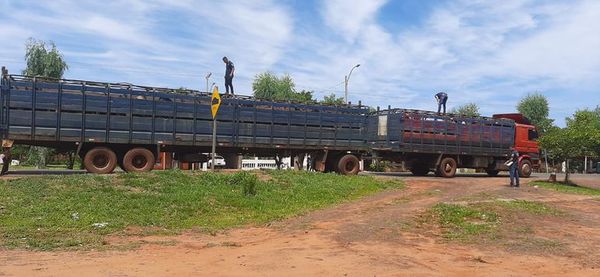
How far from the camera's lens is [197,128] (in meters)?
17.8

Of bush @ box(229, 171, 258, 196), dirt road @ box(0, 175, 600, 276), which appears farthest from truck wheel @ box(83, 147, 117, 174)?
dirt road @ box(0, 175, 600, 276)

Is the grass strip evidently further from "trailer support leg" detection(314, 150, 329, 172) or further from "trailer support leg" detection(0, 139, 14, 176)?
"trailer support leg" detection(314, 150, 329, 172)

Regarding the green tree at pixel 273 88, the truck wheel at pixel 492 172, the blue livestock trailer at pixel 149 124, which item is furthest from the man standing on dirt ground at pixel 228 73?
the green tree at pixel 273 88

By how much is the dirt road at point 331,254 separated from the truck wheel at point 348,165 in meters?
9.15

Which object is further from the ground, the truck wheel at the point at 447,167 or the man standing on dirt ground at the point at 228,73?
the man standing on dirt ground at the point at 228,73

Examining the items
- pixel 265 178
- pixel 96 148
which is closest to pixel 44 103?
pixel 96 148

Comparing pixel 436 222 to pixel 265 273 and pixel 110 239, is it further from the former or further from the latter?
pixel 110 239

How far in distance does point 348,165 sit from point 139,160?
848 centimetres

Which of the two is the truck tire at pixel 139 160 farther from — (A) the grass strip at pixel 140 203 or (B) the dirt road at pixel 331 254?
(B) the dirt road at pixel 331 254

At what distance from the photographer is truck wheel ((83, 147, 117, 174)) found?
1625 centimetres

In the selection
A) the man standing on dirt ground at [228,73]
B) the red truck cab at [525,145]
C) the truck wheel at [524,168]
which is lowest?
the truck wheel at [524,168]

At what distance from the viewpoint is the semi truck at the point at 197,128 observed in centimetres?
1548

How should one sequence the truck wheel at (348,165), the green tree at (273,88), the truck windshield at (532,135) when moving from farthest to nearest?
the green tree at (273,88) → the truck windshield at (532,135) → the truck wheel at (348,165)

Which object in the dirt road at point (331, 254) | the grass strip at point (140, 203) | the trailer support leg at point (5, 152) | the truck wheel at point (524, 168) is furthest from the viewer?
the truck wheel at point (524, 168)
